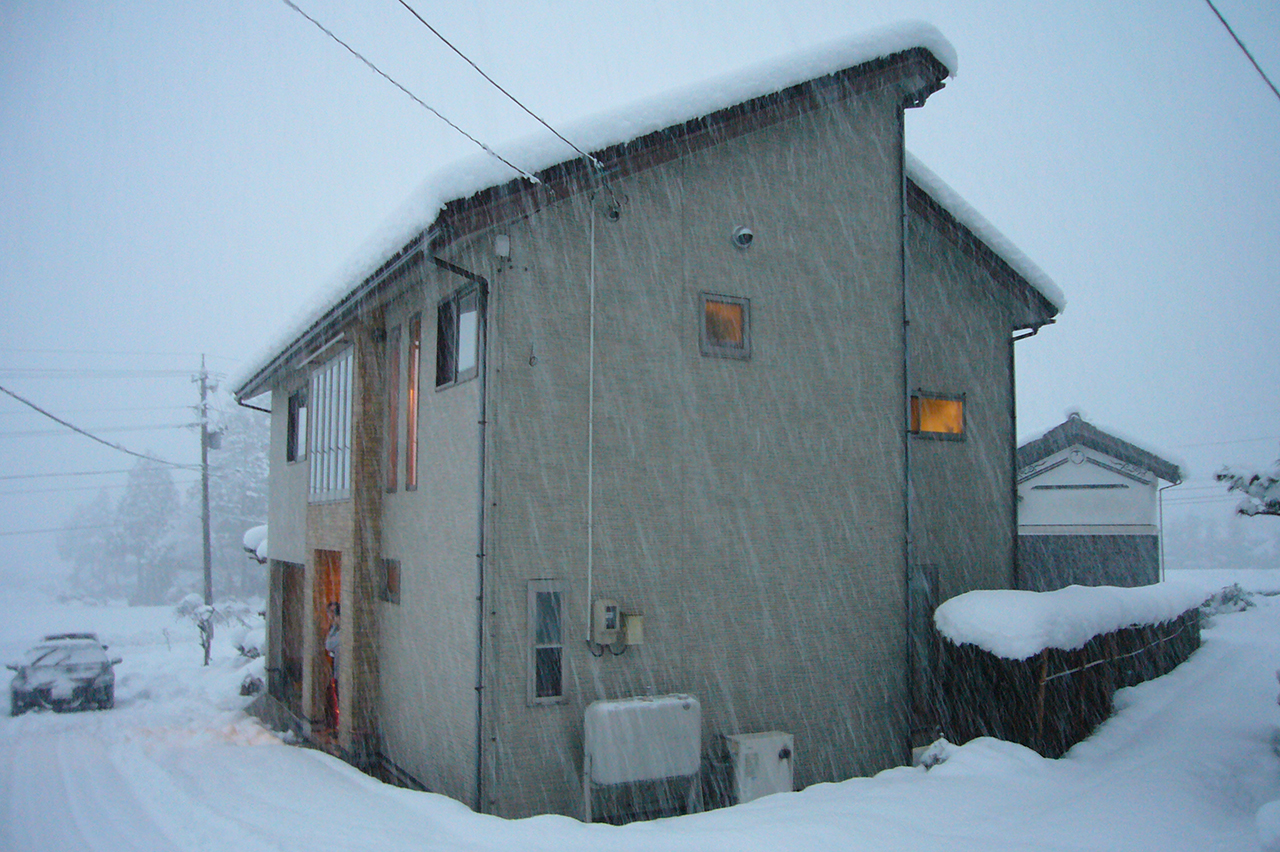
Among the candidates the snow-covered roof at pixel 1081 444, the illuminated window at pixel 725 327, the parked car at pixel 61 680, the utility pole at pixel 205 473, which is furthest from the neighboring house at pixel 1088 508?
the utility pole at pixel 205 473

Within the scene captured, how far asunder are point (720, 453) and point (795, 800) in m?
3.19

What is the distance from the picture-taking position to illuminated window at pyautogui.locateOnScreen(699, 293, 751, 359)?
8438mm

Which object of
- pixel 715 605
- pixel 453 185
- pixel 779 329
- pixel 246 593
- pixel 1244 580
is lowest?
pixel 246 593

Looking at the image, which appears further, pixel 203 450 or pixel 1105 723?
pixel 203 450

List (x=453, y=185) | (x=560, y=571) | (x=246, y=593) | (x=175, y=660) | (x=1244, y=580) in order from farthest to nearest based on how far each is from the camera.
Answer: (x=246, y=593) < (x=1244, y=580) < (x=175, y=660) < (x=560, y=571) < (x=453, y=185)

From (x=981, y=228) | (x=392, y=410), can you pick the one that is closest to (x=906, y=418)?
(x=981, y=228)

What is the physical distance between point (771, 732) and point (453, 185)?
18.7ft

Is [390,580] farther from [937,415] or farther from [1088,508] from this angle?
[1088,508]

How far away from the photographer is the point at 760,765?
762 cm

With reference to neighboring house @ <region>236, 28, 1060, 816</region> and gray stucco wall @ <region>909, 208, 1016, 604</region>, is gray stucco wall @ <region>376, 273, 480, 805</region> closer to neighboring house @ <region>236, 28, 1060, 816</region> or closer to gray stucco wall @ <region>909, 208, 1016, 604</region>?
neighboring house @ <region>236, 28, 1060, 816</region>

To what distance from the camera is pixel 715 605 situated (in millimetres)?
8148

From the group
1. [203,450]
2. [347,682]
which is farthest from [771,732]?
[203,450]

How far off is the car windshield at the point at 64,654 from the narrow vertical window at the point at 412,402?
34.0ft

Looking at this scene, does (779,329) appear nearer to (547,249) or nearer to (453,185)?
(547,249)
